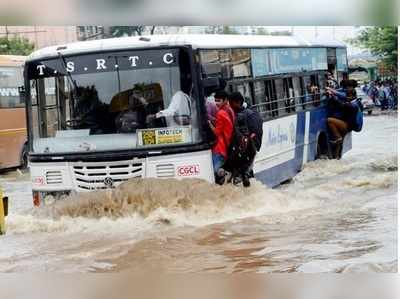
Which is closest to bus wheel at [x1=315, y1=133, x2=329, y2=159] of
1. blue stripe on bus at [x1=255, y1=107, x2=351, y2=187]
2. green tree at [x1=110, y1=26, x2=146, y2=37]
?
blue stripe on bus at [x1=255, y1=107, x2=351, y2=187]

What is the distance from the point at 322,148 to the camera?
7906 millimetres

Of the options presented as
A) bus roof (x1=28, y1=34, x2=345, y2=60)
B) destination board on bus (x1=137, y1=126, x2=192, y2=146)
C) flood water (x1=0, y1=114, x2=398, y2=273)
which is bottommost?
flood water (x1=0, y1=114, x2=398, y2=273)

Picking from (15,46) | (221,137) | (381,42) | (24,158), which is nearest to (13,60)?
(15,46)

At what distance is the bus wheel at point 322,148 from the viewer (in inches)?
307

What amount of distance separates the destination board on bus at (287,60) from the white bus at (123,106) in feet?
0.89

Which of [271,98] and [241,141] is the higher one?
[271,98]

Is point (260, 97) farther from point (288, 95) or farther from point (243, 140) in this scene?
point (243, 140)

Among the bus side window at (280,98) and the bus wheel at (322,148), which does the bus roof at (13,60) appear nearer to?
the bus side window at (280,98)

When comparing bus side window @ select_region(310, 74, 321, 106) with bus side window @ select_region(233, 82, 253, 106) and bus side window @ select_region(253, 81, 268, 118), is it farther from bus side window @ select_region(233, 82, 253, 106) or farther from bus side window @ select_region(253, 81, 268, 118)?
bus side window @ select_region(233, 82, 253, 106)

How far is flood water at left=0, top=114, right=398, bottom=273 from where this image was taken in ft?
20.9

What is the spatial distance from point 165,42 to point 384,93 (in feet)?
5.53

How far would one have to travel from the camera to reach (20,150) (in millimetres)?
7402

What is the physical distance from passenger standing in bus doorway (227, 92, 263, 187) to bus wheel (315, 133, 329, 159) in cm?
89
